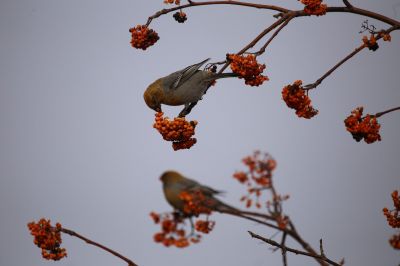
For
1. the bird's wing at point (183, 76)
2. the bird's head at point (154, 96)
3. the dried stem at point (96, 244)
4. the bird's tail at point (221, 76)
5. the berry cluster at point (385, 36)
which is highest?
the bird's wing at point (183, 76)

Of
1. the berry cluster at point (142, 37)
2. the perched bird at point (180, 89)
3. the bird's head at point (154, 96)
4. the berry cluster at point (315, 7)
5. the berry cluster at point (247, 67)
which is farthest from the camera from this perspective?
the bird's head at point (154, 96)

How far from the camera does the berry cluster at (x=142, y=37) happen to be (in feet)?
14.9

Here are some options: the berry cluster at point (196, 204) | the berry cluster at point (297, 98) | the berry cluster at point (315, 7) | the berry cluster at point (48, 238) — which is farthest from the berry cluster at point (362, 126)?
the berry cluster at point (48, 238)

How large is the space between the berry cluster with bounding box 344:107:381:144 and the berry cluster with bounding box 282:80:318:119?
Result: 41cm

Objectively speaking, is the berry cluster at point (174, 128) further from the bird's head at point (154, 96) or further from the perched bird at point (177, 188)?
the bird's head at point (154, 96)

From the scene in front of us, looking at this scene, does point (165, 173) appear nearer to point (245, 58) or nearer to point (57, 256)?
point (57, 256)

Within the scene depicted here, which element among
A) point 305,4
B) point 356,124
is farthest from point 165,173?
point 305,4

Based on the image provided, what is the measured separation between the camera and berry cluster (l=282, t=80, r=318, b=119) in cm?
385

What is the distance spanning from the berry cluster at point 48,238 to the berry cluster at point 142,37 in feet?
6.97

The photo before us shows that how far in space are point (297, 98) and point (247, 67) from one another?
571 millimetres

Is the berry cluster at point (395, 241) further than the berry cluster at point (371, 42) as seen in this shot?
No

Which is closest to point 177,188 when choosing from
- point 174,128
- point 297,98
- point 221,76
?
point 174,128

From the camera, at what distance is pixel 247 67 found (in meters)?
4.12

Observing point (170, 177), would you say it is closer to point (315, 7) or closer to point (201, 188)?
point (201, 188)
